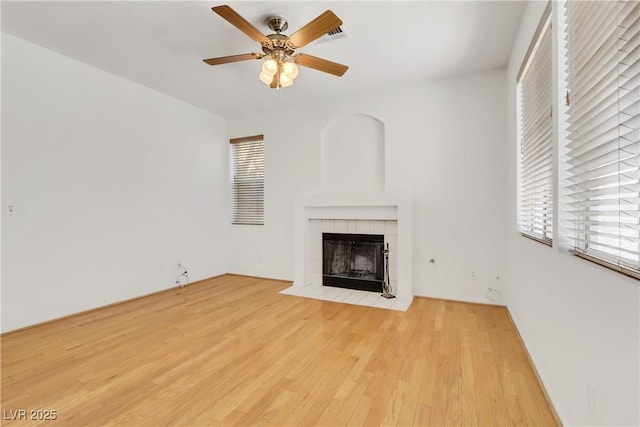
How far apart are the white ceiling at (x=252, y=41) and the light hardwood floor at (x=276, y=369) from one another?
284cm

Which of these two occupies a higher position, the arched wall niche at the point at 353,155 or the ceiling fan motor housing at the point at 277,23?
the ceiling fan motor housing at the point at 277,23

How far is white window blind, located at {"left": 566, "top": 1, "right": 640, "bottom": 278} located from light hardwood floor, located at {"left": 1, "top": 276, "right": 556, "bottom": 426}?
1.17 m

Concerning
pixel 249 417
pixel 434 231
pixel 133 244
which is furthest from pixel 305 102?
pixel 249 417

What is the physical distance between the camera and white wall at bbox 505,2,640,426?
99cm

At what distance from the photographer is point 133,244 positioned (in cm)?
392

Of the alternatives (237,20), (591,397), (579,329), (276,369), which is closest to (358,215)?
(276,369)

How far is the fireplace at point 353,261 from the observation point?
13.6 ft

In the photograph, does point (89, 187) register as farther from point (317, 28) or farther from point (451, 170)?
A: point (451, 170)

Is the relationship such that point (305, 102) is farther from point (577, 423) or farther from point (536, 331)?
point (577, 423)

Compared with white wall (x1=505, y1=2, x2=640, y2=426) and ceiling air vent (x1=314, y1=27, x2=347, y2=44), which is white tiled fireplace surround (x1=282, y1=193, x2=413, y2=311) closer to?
white wall (x1=505, y1=2, x2=640, y2=426)

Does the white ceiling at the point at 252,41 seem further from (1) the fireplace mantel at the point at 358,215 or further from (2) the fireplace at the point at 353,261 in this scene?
(2) the fireplace at the point at 353,261

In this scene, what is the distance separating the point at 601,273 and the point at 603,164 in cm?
44

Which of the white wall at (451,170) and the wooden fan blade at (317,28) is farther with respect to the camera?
the white wall at (451,170)

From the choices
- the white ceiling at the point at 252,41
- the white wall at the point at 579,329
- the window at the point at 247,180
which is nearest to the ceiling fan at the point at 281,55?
the white ceiling at the point at 252,41
